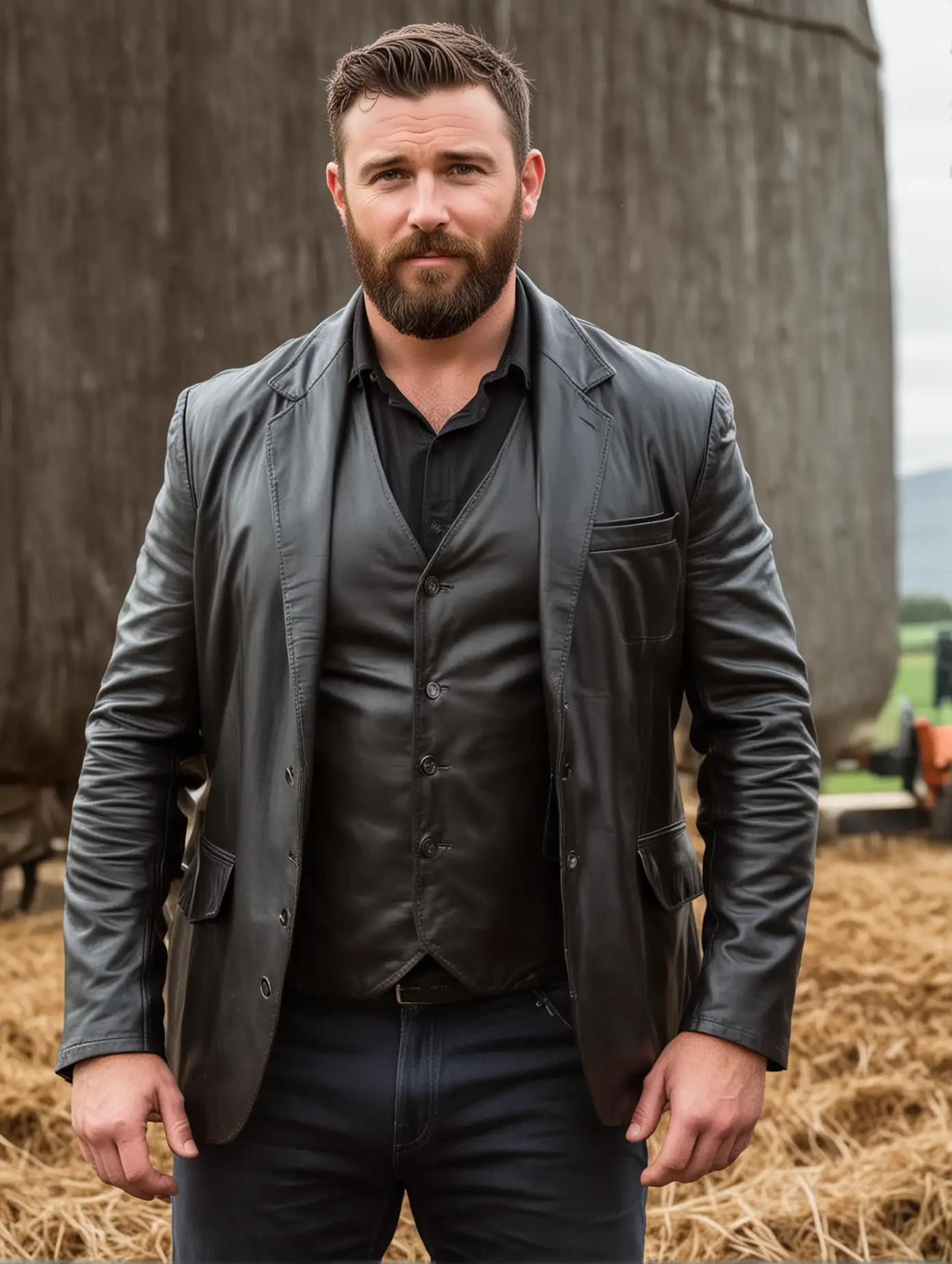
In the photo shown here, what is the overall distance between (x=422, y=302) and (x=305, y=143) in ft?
7.03

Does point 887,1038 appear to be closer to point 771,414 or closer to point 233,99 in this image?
point 771,414

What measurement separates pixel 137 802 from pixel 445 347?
2.07 feet

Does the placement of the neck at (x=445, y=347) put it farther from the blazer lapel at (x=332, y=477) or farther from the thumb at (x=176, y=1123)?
the thumb at (x=176, y=1123)

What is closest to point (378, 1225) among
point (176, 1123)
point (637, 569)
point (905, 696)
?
point (176, 1123)

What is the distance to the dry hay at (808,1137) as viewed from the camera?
8.20 ft

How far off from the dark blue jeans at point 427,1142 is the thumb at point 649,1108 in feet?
0.21

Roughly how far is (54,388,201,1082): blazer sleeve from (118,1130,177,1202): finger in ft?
0.35

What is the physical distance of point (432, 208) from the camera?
160 centimetres

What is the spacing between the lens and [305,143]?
140 inches

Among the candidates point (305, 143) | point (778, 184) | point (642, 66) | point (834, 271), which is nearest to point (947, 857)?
point (834, 271)

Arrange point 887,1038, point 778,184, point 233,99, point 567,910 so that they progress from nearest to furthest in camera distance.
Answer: point 567,910 → point 887,1038 → point 233,99 → point 778,184

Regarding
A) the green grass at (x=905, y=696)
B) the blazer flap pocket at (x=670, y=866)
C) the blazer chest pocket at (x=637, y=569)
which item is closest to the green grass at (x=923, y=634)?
the green grass at (x=905, y=696)

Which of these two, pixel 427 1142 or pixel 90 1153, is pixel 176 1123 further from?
pixel 427 1142

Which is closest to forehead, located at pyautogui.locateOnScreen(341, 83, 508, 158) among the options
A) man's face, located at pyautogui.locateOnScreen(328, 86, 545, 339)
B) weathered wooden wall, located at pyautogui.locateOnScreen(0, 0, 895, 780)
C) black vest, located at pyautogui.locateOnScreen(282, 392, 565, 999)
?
man's face, located at pyautogui.locateOnScreen(328, 86, 545, 339)
